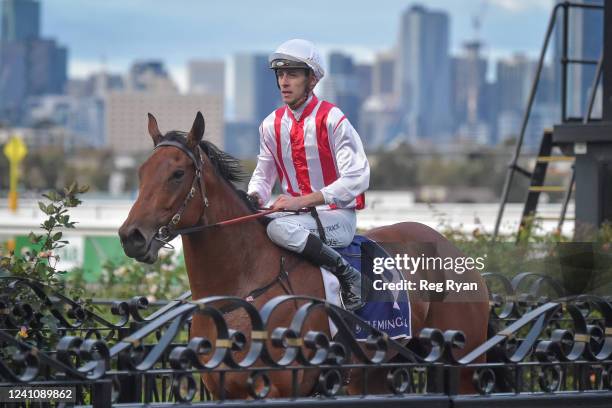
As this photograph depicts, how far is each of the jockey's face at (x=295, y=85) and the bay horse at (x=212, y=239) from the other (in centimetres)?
42

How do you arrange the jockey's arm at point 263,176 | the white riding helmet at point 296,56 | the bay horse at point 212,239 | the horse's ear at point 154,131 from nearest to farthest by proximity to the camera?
the bay horse at point 212,239 < the horse's ear at point 154,131 < the white riding helmet at point 296,56 < the jockey's arm at point 263,176

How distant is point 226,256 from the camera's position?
6.15m

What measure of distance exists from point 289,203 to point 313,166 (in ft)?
1.10

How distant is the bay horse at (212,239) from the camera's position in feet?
18.8

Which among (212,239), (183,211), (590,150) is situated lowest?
(212,239)

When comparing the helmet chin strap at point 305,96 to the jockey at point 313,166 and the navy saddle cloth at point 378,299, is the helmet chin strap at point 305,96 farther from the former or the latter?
the navy saddle cloth at point 378,299

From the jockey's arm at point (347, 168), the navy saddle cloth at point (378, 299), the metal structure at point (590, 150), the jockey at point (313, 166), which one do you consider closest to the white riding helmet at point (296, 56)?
the jockey at point (313, 166)

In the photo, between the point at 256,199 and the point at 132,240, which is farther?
the point at 256,199

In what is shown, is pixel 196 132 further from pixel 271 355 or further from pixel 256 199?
pixel 271 355

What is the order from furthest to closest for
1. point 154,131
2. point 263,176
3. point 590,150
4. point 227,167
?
1. point 590,150
2. point 263,176
3. point 227,167
4. point 154,131

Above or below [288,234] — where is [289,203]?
above

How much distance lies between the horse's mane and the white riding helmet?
0.52m

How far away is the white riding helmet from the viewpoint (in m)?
6.38

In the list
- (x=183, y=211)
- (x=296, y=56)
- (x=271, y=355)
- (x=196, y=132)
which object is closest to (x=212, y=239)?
(x=183, y=211)
